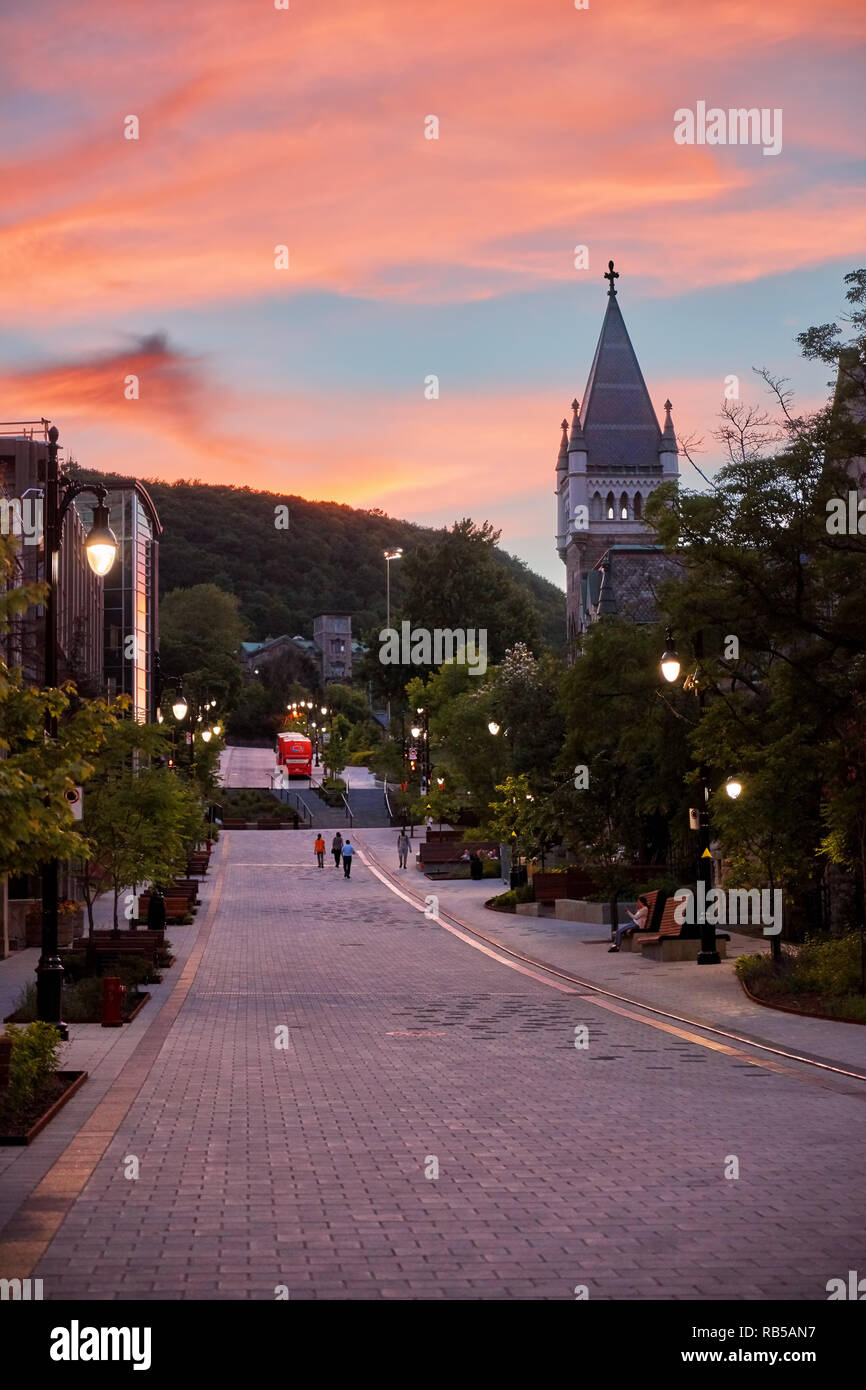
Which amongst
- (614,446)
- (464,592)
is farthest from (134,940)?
(614,446)

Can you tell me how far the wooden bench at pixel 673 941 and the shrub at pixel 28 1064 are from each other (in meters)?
16.3

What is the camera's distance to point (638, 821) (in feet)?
125

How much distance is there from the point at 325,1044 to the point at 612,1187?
7733 mm

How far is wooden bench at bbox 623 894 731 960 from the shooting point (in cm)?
2833

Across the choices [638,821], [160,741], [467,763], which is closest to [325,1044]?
[160,741]

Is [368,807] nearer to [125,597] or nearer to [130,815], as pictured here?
[125,597]

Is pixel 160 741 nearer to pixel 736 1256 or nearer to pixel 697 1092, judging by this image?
pixel 697 1092

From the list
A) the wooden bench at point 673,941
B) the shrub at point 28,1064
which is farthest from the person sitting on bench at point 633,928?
the shrub at point 28,1064

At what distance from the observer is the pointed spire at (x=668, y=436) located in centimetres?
11475

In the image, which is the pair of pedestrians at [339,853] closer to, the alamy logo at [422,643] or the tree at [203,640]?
the alamy logo at [422,643]

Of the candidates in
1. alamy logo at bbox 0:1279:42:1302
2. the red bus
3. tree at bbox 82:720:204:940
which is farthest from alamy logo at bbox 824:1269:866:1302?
the red bus

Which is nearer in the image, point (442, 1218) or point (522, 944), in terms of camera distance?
point (442, 1218)

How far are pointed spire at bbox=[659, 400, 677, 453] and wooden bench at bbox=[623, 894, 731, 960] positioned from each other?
87.0 meters
